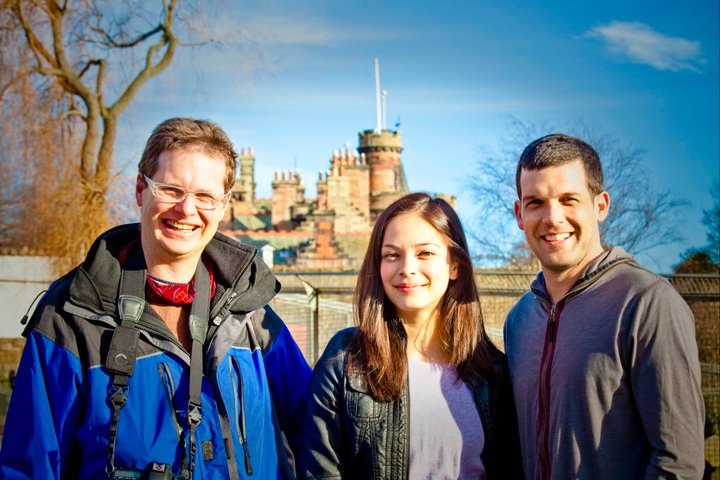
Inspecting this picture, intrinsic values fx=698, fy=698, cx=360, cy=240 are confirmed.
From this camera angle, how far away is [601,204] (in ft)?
8.08

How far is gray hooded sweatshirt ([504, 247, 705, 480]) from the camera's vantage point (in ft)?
6.76

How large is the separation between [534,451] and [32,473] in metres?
1.58

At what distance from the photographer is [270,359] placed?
2.54m

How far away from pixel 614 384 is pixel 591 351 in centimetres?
12

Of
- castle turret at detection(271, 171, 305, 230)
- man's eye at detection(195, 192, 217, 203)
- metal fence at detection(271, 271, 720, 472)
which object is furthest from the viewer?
castle turret at detection(271, 171, 305, 230)

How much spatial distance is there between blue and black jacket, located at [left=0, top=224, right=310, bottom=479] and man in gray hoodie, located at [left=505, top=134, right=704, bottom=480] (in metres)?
0.95

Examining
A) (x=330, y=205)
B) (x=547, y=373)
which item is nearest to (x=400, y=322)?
(x=547, y=373)

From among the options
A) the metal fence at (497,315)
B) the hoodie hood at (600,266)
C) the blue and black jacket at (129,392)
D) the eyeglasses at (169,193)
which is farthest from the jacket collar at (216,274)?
the metal fence at (497,315)

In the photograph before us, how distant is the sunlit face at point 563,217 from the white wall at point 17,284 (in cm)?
969

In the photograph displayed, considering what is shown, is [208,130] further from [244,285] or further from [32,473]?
[32,473]

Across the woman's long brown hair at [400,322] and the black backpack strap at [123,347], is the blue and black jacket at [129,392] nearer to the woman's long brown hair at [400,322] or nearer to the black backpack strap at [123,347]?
the black backpack strap at [123,347]

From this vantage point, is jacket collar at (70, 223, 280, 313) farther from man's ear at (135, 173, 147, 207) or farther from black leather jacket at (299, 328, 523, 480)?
black leather jacket at (299, 328, 523, 480)

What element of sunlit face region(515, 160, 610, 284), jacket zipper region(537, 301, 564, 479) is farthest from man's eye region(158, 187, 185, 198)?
jacket zipper region(537, 301, 564, 479)

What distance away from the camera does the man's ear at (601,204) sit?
2.43m
